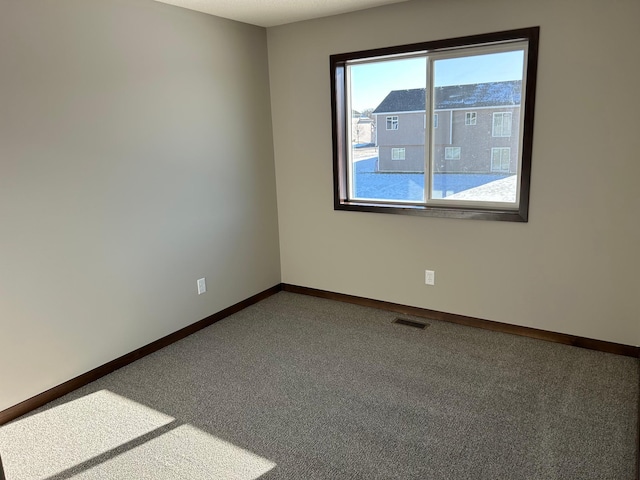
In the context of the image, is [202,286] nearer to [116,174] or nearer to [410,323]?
[116,174]

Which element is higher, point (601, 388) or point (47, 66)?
point (47, 66)

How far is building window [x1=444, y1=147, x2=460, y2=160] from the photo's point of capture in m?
3.40

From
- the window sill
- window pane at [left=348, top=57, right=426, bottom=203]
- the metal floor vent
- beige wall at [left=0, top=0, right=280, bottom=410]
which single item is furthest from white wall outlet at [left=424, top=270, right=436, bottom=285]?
beige wall at [left=0, top=0, right=280, bottom=410]

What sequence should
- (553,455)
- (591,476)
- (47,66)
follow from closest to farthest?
(591,476)
(553,455)
(47,66)

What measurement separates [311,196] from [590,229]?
2.15 meters

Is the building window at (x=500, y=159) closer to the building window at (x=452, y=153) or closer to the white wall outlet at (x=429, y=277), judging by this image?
the building window at (x=452, y=153)

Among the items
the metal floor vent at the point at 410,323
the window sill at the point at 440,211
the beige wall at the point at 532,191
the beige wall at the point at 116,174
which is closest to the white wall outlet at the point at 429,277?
the beige wall at the point at 532,191

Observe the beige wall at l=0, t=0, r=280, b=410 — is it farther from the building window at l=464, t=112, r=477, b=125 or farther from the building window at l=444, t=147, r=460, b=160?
the building window at l=464, t=112, r=477, b=125

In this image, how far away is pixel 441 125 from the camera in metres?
3.42

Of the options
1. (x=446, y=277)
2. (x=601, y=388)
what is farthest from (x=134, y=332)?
(x=601, y=388)

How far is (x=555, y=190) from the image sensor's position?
303 cm

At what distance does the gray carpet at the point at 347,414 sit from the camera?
2.12 metres

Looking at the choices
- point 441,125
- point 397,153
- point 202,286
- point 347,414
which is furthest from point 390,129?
point 347,414

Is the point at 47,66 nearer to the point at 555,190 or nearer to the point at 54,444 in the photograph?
the point at 54,444
